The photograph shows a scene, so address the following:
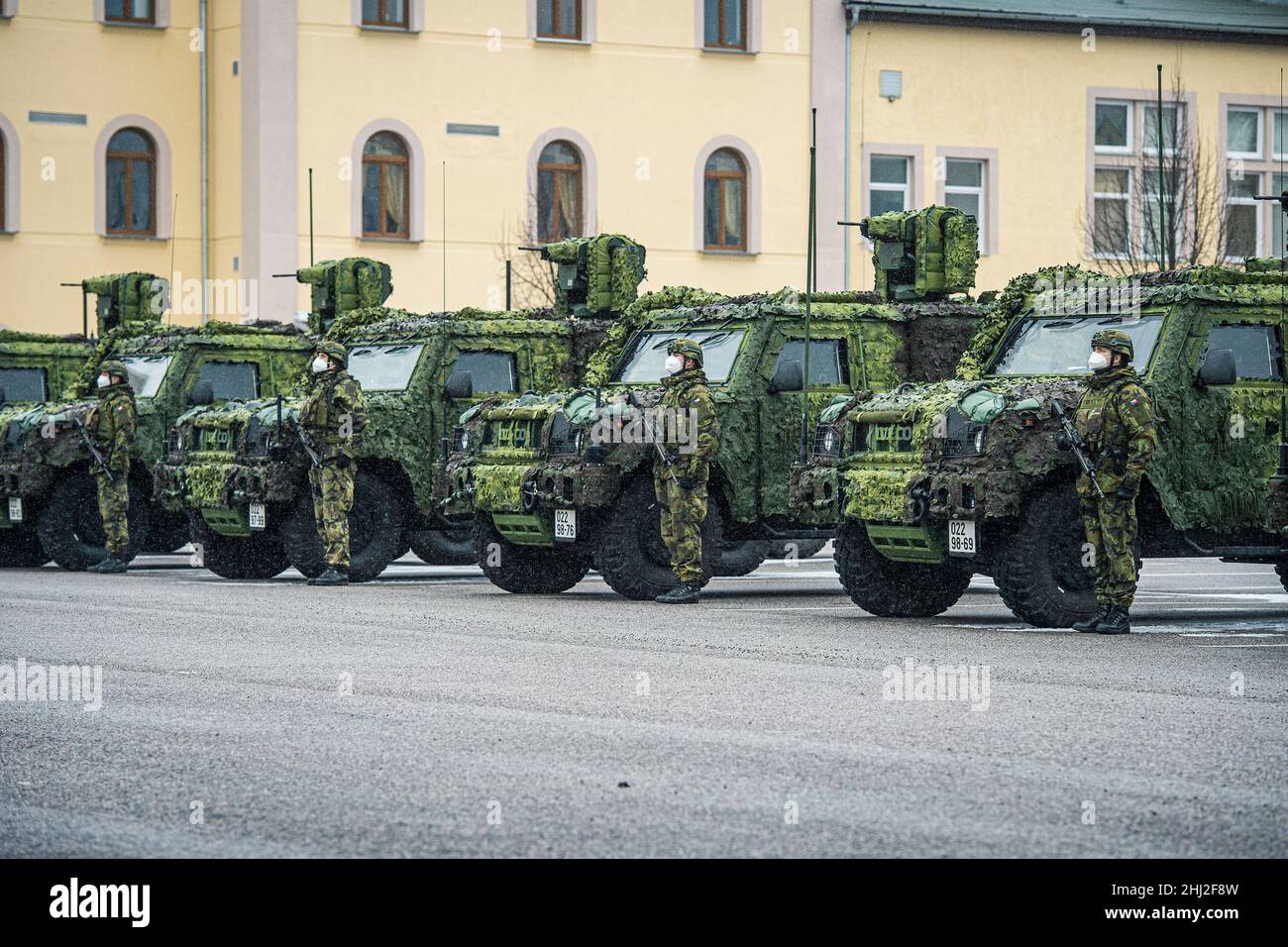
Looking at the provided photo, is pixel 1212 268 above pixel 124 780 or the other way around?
above

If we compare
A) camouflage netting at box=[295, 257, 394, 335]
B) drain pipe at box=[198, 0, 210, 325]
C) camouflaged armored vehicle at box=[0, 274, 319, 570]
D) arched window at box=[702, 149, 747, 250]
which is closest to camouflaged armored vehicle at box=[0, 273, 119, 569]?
camouflaged armored vehicle at box=[0, 274, 319, 570]

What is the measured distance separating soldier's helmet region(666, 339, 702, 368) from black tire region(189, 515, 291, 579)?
520 cm

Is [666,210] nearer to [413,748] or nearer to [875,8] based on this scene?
[875,8]

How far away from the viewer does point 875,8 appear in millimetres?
39625

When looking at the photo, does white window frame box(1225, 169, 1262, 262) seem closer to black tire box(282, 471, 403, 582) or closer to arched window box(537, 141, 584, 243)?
arched window box(537, 141, 584, 243)

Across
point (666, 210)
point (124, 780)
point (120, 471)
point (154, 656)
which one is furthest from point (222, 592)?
point (666, 210)

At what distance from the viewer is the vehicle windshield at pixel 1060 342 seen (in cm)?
1655

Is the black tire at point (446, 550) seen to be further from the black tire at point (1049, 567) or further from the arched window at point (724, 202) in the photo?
the arched window at point (724, 202)

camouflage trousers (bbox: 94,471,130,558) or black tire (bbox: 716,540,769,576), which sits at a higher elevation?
camouflage trousers (bbox: 94,471,130,558)

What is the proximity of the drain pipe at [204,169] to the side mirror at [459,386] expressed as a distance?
16962 mm

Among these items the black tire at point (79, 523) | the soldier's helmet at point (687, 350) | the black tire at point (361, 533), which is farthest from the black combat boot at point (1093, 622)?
the black tire at point (79, 523)

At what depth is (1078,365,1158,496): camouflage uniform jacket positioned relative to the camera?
15031mm

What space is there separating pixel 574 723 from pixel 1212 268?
8007mm

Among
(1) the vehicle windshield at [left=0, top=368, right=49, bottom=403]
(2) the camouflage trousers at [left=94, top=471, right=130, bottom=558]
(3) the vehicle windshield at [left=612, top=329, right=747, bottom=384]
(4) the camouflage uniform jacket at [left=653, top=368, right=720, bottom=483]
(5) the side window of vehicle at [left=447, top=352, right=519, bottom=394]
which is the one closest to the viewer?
(4) the camouflage uniform jacket at [left=653, top=368, right=720, bottom=483]
